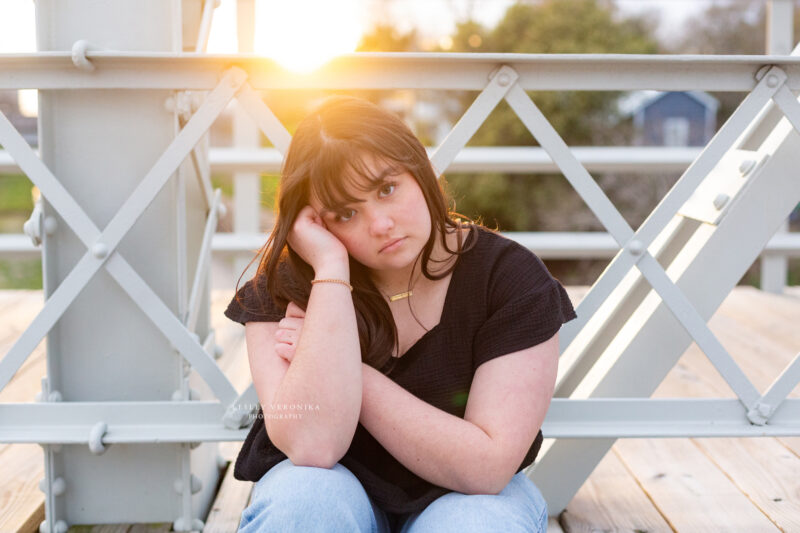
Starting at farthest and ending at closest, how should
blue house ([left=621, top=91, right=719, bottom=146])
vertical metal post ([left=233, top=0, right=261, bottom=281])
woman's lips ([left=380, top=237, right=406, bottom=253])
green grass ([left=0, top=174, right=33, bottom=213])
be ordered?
green grass ([left=0, top=174, right=33, bottom=213]) → blue house ([left=621, top=91, right=719, bottom=146]) → vertical metal post ([left=233, top=0, right=261, bottom=281]) → woman's lips ([left=380, top=237, right=406, bottom=253])

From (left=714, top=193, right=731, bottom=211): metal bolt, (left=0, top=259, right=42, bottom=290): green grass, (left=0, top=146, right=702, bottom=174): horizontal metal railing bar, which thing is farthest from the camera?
(left=0, top=259, right=42, bottom=290): green grass

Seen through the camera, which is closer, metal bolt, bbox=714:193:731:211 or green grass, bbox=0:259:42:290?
metal bolt, bbox=714:193:731:211

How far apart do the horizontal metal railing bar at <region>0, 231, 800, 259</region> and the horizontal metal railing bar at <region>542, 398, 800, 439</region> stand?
2.04 m

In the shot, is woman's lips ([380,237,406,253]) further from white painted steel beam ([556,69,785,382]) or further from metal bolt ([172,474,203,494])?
metal bolt ([172,474,203,494])

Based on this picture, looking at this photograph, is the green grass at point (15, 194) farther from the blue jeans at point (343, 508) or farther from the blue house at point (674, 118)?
the blue jeans at point (343, 508)

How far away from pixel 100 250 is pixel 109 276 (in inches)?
6.1

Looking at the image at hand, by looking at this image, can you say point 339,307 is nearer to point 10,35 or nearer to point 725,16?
point 10,35

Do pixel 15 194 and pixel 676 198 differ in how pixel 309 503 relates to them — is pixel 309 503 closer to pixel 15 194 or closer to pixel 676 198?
pixel 676 198

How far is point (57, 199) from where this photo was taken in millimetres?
1361

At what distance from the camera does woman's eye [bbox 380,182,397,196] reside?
45.2 inches

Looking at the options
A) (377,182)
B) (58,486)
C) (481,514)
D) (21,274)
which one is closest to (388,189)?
(377,182)

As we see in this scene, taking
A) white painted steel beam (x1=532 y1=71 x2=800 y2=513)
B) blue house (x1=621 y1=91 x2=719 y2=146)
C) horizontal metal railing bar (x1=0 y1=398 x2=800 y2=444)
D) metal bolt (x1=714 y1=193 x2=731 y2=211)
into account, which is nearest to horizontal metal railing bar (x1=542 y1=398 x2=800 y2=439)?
horizontal metal railing bar (x1=0 y1=398 x2=800 y2=444)

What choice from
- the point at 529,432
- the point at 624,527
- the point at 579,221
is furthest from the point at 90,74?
the point at 579,221

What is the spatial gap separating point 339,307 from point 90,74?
656 millimetres
